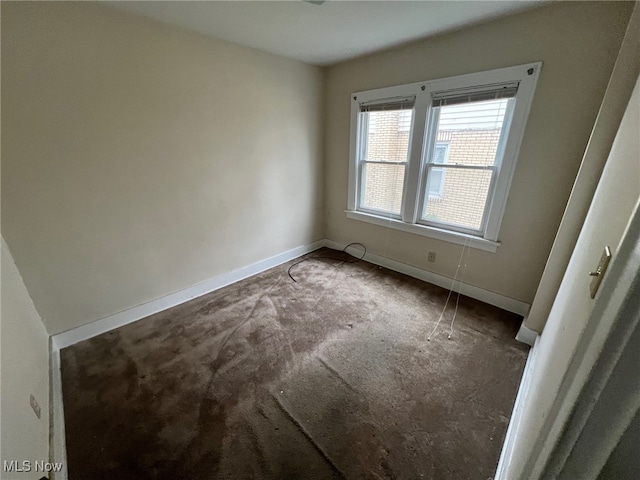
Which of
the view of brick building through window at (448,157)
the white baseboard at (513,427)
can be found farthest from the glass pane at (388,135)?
the white baseboard at (513,427)

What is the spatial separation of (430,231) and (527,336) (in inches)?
47.6

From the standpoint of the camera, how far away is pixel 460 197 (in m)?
2.55

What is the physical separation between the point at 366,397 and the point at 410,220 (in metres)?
1.93

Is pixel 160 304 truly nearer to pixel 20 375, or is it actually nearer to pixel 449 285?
pixel 20 375

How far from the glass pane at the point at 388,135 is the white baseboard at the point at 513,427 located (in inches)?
84.1

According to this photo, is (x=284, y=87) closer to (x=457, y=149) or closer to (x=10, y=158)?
(x=457, y=149)

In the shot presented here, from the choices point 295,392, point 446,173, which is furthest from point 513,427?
point 446,173

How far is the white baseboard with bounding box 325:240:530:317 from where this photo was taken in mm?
2369

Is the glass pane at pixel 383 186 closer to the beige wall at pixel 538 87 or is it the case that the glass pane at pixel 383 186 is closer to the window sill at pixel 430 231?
the window sill at pixel 430 231

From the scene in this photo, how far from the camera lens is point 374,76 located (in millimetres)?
2779

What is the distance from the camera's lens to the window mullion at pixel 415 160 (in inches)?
99.4

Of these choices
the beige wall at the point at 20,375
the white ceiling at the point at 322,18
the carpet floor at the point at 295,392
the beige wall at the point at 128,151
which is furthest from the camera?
the white ceiling at the point at 322,18

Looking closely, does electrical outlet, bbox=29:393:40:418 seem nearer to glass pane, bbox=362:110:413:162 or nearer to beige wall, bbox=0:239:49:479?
beige wall, bbox=0:239:49:479

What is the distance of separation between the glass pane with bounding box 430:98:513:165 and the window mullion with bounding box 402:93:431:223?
156 millimetres
